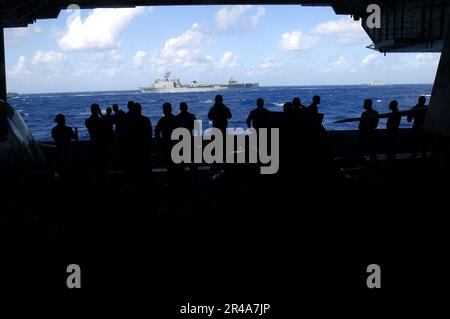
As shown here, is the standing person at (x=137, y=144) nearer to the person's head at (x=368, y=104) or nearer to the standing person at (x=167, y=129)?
the standing person at (x=167, y=129)

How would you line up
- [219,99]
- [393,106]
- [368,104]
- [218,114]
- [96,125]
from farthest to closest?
[393,106], [368,104], [96,125], [218,114], [219,99]

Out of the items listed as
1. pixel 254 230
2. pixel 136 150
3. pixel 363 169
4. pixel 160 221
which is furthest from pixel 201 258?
pixel 363 169

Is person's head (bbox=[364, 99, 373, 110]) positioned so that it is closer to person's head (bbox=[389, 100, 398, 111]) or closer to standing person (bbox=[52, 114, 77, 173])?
person's head (bbox=[389, 100, 398, 111])

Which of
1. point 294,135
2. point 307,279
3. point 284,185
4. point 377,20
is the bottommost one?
point 307,279

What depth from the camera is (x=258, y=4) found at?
2378 cm

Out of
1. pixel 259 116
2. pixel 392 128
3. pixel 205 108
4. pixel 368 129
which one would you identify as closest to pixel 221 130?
pixel 259 116

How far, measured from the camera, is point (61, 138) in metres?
10.9

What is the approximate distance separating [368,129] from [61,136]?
803 cm

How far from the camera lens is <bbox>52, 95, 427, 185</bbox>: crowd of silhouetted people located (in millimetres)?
7461

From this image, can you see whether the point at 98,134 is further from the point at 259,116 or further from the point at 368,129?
the point at 368,129

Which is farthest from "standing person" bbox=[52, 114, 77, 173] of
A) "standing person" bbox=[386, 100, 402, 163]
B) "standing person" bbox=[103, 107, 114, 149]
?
"standing person" bbox=[386, 100, 402, 163]

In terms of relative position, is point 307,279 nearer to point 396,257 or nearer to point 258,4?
point 396,257

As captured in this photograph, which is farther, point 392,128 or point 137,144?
point 392,128
